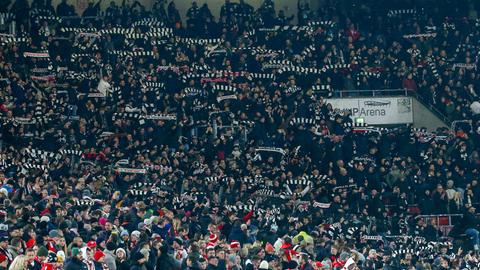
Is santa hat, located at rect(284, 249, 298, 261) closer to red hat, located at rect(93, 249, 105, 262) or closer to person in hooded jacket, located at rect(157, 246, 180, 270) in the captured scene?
person in hooded jacket, located at rect(157, 246, 180, 270)

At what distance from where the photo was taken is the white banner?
40.6m

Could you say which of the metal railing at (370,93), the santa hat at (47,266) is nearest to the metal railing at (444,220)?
the metal railing at (370,93)

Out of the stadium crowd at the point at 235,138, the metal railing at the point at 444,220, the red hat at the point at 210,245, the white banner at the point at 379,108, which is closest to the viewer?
the red hat at the point at 210,245

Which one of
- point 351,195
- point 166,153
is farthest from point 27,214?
point 351,195

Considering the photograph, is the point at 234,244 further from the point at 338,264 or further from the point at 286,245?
the point at 338,264

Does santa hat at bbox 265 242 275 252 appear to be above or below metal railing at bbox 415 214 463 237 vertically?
above

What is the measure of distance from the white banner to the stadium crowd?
1.53ft

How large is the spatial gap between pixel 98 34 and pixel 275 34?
5.41m

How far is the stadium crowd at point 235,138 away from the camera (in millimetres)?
25703

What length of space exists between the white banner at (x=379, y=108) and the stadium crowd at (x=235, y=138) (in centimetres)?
47

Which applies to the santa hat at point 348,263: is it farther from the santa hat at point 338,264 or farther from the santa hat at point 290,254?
the santa hat at point 290,254

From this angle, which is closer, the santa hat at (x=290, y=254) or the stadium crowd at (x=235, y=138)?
the santa hat at (x=290, y=254)

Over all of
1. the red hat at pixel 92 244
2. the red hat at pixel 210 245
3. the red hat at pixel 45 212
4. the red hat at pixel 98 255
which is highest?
the red hat at pixel 45 212

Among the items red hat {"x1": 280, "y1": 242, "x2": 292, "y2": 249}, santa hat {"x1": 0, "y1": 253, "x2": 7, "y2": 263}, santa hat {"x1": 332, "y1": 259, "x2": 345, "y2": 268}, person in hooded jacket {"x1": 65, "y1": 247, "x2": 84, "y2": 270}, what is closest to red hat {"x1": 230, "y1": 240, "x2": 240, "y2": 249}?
red hat {"x1": 280, "y1": 242, "x2": 292, "y2": 249}
